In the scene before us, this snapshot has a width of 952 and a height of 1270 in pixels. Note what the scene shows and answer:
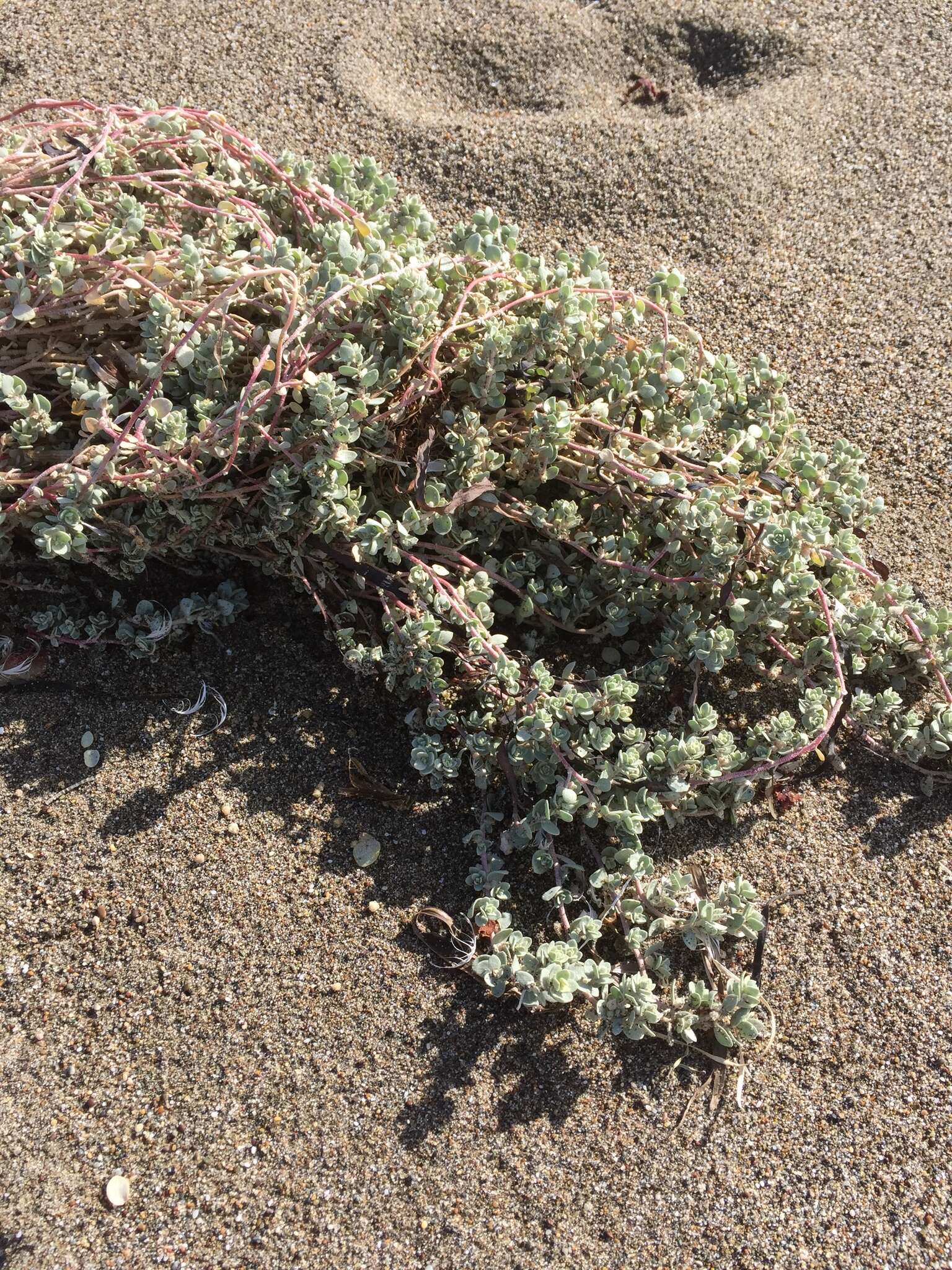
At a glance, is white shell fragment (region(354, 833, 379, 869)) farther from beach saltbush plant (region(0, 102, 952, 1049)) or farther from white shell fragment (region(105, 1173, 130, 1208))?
white shell fragment (region(105, 1173, 130, 1208))

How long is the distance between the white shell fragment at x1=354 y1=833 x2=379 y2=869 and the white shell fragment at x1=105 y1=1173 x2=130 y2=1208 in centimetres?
59

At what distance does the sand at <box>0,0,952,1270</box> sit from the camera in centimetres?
149

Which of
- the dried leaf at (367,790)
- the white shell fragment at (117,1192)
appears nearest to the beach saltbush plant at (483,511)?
the dried leaf at (367,790)

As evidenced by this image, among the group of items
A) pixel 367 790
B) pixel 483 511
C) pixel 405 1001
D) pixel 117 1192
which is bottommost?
pixel 117 1192

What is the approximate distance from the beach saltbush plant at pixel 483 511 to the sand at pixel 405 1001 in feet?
0.34

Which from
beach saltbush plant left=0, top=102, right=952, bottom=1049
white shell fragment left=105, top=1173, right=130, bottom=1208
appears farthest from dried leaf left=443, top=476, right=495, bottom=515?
white shell fragment left=105, top=1173, right=130, bottom=1208

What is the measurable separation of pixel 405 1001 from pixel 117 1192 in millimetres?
504

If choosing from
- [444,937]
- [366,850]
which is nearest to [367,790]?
[366,850]

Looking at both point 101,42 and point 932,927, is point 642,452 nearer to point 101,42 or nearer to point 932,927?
point 932,927

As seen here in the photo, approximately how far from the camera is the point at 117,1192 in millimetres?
1483

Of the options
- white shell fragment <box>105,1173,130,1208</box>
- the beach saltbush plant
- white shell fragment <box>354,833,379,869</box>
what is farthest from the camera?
white shell fragment <box>354,833,379,869</box>

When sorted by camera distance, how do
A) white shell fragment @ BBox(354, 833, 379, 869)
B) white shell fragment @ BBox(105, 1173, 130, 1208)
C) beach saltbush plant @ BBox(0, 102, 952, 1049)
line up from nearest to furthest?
white shell fragment @ BBox(105, 1173, 130, 1208)
beach saltbush plant @ BBox(0, 102, 952, 1049)
white shell fragment @ BBox(354, 833, 379, 869)

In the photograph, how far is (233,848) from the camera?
68.7 inches

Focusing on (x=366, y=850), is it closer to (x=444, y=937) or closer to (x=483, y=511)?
(x=444, y=937)
